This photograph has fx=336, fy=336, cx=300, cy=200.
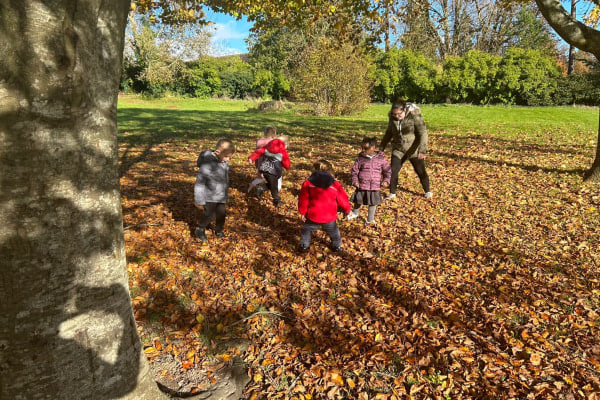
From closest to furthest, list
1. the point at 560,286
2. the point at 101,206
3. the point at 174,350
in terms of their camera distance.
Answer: the point at 101,206, the point at 174,350, the point at 560,286

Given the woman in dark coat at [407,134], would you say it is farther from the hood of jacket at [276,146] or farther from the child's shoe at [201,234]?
the child's shoe at [201,234]

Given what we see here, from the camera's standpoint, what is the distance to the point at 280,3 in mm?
8391

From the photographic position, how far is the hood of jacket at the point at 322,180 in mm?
4707

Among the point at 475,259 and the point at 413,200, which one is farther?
the point at 413,200

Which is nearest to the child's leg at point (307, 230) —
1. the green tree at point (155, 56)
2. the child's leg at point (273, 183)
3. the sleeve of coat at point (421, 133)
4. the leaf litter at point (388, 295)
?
the leaf litter at point (388, 295)

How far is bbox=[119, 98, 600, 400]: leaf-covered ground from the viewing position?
10.1 ft

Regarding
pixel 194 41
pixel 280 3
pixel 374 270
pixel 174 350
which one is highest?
pixel 194 41

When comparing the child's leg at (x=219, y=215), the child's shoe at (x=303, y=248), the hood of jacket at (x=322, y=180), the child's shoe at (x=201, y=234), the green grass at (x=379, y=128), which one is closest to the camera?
the hood of jacket at (x=322, y=180)

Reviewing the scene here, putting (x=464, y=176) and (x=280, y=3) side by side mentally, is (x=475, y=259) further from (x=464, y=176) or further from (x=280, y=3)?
(x=280, y=3)

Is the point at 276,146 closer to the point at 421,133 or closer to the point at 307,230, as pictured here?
the point at 307,230

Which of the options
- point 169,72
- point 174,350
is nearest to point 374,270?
point 174,350

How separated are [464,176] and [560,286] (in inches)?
190

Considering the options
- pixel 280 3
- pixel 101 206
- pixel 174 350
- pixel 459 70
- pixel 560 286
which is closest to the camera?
pixel 101 206

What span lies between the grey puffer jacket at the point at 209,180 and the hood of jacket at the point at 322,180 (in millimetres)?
1397
